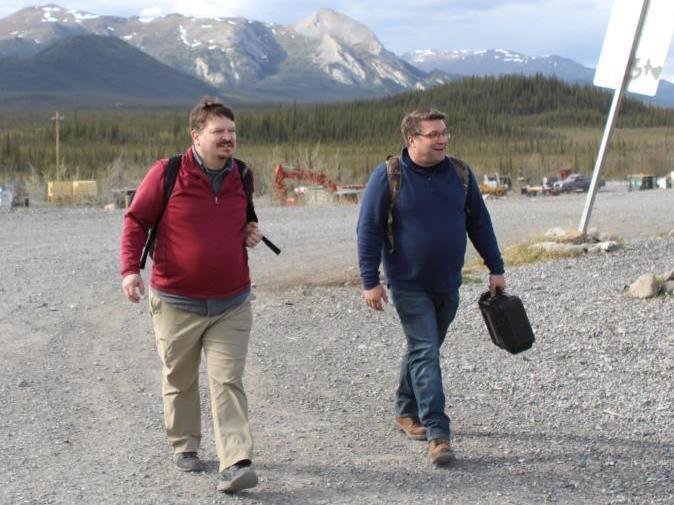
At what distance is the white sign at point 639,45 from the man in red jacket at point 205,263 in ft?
22.4

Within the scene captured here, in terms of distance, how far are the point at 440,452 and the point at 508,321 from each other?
884mm

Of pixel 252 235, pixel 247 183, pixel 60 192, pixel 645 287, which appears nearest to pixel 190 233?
pixel 252 235

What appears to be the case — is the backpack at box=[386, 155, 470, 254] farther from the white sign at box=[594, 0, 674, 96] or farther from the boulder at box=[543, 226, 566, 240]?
the boulder at box=[543, 226, 566, 240]

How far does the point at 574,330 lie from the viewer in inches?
365

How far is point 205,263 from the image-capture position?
19.1 ft

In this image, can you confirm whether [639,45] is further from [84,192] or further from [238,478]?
[84,192]

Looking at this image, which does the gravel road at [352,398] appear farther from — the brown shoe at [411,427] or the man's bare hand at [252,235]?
the man's bare hand at [252,235]

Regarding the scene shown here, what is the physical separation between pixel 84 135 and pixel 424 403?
291 feet

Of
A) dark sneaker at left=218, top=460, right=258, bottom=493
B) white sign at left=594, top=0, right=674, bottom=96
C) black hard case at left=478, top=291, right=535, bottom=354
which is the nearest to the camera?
dark sneaker at left=218, top=460, right=258, bottom=493

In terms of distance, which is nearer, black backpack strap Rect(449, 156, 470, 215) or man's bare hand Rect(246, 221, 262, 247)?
man's bare hand Rect(246, 221, 262, 247)

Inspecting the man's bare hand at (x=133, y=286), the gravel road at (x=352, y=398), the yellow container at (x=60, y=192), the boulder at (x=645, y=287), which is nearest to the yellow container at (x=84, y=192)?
the yellow container at (x=60, y=192)

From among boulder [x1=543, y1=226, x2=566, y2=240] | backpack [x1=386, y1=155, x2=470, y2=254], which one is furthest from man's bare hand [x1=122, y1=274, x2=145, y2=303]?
boulder [x1=543, y1=226, x2=566, y2=240]

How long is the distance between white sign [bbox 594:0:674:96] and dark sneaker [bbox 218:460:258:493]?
731cm

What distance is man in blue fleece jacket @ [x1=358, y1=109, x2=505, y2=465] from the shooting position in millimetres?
6164
